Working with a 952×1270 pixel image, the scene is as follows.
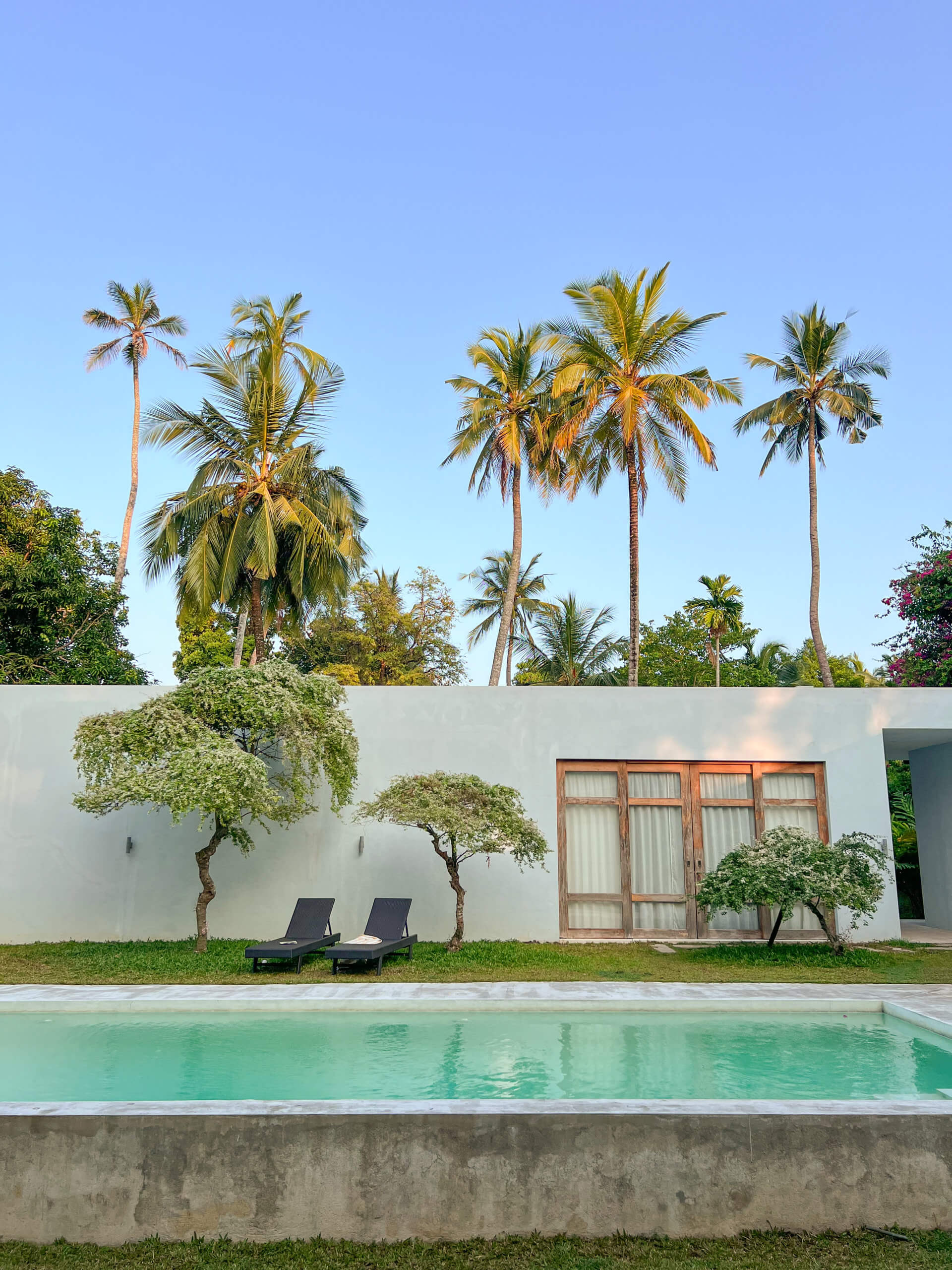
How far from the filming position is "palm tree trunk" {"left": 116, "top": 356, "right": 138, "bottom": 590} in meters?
26.8

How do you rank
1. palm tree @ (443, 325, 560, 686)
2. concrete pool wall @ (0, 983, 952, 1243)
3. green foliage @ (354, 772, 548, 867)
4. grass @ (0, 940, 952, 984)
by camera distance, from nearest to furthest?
concrete pool wall @ (0, 983, 952, 1243) < grass @ (0, 940, 952, 984) < green foliage @ (354, 772, 548, 867) < palm tree @ (443, 325, 560, 686)

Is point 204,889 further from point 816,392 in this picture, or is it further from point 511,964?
point 816,392

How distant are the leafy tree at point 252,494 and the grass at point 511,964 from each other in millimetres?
8369

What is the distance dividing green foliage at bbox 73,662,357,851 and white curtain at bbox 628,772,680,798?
4.02 m

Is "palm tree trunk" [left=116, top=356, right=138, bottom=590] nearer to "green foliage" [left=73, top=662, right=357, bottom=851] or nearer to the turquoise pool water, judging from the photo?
"green foliage" [left=73, top=662, right=357, bottom=851]

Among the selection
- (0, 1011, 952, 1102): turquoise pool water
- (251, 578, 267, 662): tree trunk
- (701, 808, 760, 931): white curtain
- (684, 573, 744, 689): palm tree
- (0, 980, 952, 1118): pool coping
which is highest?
(684, 573, 744, 689): palm tree

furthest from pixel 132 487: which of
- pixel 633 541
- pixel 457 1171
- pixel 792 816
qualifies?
pixel 457 1171

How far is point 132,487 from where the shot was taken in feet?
94.4

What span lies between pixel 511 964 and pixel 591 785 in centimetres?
317

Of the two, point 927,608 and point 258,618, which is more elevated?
point 927,608

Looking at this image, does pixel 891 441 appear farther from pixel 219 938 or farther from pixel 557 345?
pixel 219 938

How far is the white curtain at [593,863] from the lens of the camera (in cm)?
1243

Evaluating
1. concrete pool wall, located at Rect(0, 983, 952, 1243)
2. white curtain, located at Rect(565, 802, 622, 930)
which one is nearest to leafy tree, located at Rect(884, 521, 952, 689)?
white curtain, located at Rect(565, 802, 622, 930)

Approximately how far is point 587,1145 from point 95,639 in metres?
20.9
